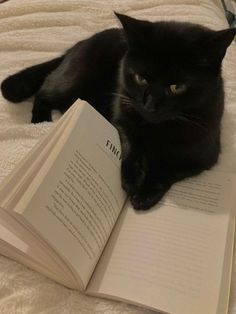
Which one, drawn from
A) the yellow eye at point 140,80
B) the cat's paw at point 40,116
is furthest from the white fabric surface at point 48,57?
the yellow eye at point 140,80

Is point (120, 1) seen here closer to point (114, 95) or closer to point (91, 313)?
point (114, 95)

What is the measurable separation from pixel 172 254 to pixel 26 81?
67 centimetres

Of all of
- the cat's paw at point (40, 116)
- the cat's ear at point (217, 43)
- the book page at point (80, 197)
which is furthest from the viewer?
the cat's paw at point (40, 116)

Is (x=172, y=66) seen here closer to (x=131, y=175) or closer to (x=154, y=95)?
(x=154, y=95)

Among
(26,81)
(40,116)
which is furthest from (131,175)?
(26,81)

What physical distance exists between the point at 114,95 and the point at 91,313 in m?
0.56

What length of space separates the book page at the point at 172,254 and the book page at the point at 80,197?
3 centimetres

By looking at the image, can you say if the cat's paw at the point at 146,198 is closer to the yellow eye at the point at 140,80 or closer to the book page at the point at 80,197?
the book page at the point at 80,197

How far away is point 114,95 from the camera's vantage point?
40.4 inches

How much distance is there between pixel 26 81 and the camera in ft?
3.68

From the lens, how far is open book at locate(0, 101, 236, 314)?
24.6 inches

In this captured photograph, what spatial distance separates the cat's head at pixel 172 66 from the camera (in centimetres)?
76

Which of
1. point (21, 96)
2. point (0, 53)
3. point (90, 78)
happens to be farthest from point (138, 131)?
point (0, 53)

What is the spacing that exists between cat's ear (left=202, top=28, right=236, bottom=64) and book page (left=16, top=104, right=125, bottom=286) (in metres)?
0.26
